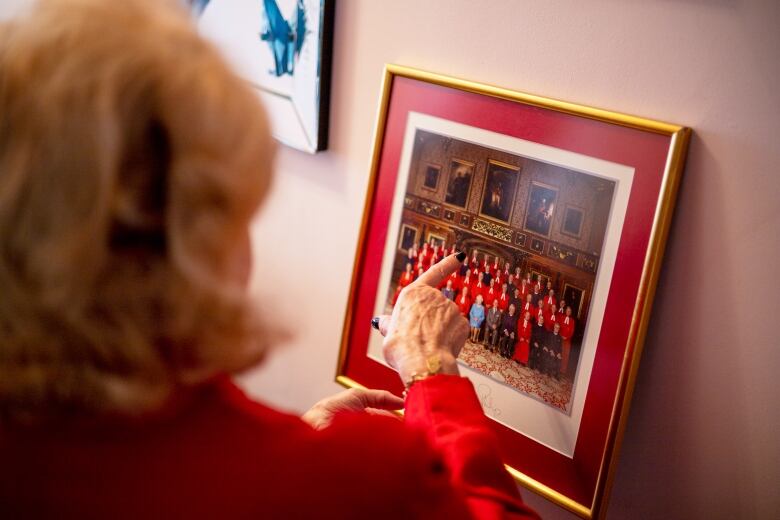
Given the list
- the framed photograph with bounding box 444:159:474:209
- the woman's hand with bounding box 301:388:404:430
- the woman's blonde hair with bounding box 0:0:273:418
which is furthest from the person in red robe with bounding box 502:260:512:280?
the woman's blonde hair with bounding box 0:0:273:418

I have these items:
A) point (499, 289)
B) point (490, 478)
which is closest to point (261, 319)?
point (490, 478)

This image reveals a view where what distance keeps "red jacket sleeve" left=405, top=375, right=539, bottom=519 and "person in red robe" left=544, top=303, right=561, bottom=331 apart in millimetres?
151

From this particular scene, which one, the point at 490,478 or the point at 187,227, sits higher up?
the point at 187,227

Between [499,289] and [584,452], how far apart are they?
25 cm

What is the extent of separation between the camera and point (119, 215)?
0.46m

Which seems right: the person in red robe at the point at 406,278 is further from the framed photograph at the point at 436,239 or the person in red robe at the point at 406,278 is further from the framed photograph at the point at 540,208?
the framed photograph at the point at 540,208

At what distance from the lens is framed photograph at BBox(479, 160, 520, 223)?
91cm

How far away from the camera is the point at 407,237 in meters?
1.04

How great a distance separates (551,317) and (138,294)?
584mm

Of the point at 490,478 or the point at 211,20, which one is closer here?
the point at 490,478

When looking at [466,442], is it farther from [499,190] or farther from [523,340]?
[499,190]

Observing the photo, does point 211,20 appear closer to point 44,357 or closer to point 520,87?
point 520,87

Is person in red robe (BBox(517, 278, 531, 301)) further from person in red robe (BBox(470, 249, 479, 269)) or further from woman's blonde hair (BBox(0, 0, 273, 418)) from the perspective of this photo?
woman's blonde hair (BBox(0, 0, 273, 418))
